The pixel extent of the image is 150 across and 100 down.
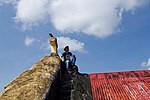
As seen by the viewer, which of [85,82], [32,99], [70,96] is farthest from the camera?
[85,82]

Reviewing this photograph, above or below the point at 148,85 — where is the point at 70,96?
below

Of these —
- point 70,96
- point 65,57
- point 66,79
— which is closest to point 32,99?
point 70,96

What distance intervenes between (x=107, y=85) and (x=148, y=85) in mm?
1529

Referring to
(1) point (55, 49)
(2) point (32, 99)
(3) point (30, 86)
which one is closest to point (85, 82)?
(1) point (55, 49)

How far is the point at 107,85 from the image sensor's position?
1335 centimetres

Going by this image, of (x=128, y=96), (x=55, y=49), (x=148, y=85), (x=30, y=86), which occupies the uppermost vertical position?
(x=55, y=49)

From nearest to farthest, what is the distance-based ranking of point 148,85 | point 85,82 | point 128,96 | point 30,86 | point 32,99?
point 32,99 < point 30,86 < point 128,96 < point 148,85 < point 85,82

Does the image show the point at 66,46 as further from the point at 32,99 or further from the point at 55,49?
the point at 32,99

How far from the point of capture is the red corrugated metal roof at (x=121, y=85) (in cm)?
1191

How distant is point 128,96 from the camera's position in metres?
11.9

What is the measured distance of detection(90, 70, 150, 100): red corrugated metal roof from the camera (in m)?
11.9

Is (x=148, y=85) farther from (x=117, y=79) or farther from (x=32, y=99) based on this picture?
(x=32, y=99)

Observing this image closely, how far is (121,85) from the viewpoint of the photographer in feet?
43.3

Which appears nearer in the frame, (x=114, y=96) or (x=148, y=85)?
(x=114, y=96)
